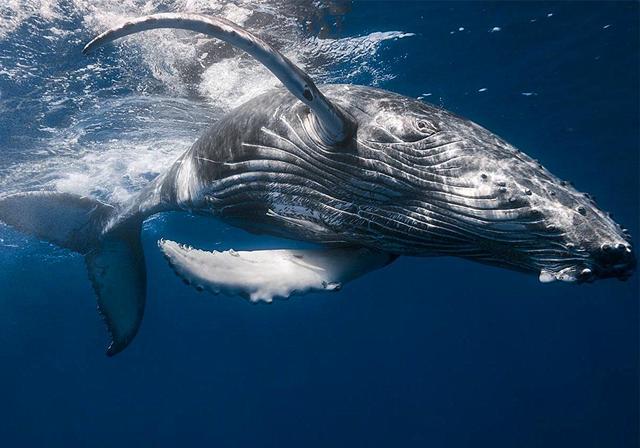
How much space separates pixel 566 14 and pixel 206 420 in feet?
336

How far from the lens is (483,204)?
298cm

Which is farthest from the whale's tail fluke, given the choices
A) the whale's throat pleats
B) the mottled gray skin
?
the whale's throat pleats

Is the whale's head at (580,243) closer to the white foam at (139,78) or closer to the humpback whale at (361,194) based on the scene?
the humpback whale at (361,194)

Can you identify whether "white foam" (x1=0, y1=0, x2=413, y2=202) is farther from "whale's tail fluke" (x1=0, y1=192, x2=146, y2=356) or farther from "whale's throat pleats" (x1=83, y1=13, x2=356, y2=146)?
"whale's throat pleats" (x1=83, y1=13, x2=356, y2=146)

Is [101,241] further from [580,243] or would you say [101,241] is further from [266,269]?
[580,243]

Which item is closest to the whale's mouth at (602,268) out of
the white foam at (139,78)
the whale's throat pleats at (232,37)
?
the whale's throat pleats at (232,37)

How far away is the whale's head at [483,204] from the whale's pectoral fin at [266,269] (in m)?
0.49

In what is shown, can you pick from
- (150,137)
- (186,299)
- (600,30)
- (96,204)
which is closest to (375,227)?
(96,204)

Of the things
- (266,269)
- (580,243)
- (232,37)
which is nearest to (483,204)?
(580,243)

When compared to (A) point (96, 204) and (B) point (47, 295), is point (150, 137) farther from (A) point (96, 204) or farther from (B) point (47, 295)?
(B) point (47, 295)

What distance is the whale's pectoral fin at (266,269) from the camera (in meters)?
3.46

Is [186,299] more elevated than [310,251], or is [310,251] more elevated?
[310,251]

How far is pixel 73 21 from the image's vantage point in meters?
8.62

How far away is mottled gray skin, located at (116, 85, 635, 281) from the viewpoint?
2791 millimetres
